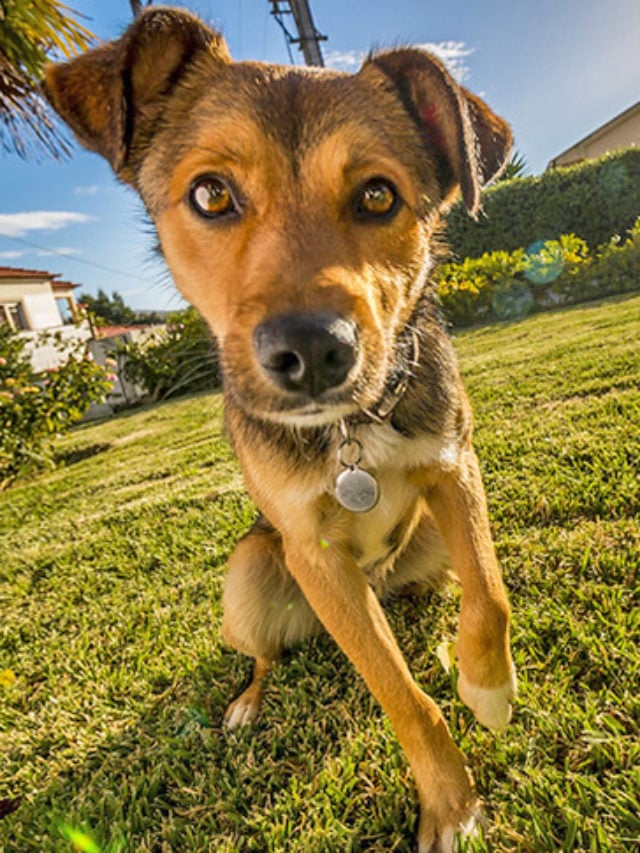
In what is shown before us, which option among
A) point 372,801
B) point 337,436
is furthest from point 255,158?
point 372,801

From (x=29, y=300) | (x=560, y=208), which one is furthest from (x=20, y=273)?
(x=560, y=208)

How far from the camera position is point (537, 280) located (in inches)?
521

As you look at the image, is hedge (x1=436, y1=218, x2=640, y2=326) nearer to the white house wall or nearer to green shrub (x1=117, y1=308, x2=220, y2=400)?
green shrub (x1=117, y1=308, x2=220, y2=400)

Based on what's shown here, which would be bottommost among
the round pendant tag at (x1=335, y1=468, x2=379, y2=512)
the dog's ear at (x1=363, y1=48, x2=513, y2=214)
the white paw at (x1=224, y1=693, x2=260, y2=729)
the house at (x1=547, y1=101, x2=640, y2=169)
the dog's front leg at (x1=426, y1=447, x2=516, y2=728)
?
the white paw at (x1=224, y1=693, x2=260, y2=729)

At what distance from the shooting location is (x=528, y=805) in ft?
4.61

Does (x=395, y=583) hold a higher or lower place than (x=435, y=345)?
lower

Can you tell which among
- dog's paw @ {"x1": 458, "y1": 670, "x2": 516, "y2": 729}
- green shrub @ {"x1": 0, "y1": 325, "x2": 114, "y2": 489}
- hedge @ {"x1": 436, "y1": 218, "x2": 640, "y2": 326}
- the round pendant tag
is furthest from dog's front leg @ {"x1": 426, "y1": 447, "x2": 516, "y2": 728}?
hedge @ {"x1": 436, "y1": 218, "x2": 640, "y2": 326}

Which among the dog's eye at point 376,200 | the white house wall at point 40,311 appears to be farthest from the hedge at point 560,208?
the white house wall at point 40,311

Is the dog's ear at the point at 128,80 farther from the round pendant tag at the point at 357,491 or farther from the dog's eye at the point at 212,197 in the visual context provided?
the round pendant tag at the point at 357,491

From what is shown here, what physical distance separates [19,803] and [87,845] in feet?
1.61

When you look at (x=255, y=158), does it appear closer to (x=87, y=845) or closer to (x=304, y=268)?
(x=304, y=268)

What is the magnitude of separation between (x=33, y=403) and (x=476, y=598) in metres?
8.93

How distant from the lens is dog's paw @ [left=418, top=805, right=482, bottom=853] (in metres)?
1.39

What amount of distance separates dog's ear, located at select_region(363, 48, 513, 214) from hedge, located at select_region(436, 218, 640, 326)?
1099 cm
